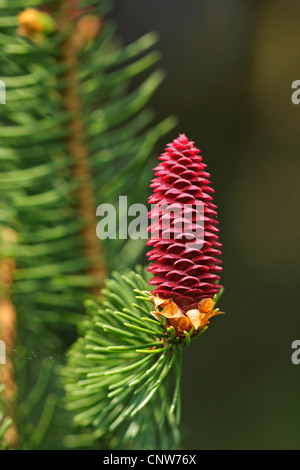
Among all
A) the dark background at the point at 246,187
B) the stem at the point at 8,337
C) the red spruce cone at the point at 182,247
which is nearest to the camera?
the red spruce cone at the point at 182,247

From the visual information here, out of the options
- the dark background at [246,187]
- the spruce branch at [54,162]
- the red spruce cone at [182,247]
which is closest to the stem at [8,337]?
the spruce branch at [54,162]

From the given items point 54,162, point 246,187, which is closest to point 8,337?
point 54,162

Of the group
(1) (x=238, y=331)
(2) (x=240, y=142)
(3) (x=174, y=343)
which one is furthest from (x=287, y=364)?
(3) (x=174, y=343)

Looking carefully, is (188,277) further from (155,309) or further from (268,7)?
(268,7)

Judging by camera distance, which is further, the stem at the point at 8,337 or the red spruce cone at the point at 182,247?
the stem at the point at 8,337

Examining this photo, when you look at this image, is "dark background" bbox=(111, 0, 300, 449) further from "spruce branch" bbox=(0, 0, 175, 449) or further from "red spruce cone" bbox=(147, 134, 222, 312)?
"red spruce cone" bbox=(147, 134, 222, 312)

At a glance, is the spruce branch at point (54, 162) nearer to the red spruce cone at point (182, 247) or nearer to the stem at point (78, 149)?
the stem at point (78, 149)

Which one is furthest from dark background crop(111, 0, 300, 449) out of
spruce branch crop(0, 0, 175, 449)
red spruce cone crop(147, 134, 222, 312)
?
red spruce cone crop(147, 134, 222, 312)
